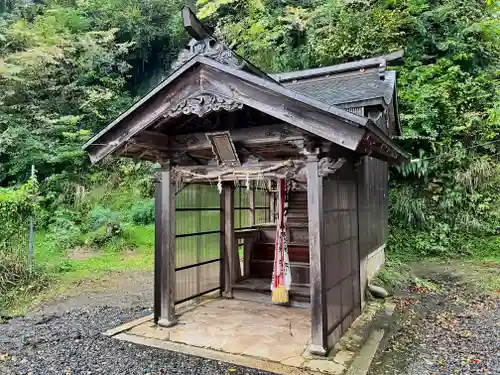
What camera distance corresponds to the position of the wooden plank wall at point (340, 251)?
427 centimetres

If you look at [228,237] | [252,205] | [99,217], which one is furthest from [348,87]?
[99,217]

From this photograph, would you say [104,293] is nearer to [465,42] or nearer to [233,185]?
[233,185]

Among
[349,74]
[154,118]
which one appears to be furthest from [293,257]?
[349,74]

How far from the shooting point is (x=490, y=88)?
458 inches

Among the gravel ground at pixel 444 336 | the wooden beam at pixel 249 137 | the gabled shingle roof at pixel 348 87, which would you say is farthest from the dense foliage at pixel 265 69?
the wooden beam at pixel 249 137

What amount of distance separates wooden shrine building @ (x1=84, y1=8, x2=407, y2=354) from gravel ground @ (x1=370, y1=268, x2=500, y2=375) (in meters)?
0.72

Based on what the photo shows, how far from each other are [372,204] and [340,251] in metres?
2.82

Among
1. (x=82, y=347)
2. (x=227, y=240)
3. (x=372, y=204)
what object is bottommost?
(x=82, y=347)

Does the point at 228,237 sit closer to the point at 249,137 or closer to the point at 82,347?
the point at 249,137

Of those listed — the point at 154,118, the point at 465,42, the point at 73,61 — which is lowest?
the point at 154,118

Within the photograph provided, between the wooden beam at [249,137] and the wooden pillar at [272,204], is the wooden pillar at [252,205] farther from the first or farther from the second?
the wooden beam at [249,137]

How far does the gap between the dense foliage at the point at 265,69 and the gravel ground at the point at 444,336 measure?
3.86 m

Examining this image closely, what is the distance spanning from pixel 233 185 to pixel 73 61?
523 inches

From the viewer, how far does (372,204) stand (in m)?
7.29
